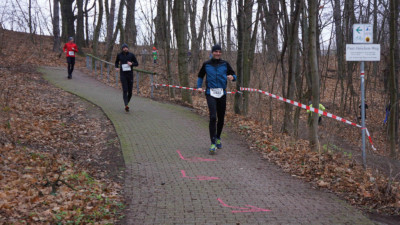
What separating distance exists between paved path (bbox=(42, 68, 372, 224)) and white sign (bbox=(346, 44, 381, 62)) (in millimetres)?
2559

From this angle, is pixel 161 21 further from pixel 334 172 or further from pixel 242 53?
pixel 334 172

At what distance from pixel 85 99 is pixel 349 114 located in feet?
58.7

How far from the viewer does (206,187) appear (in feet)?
19.4

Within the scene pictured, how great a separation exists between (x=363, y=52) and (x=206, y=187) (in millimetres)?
3990

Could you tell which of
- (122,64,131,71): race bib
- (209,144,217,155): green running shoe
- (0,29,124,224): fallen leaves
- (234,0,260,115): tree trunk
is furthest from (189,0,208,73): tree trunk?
(209,144,217,155): green running shoe

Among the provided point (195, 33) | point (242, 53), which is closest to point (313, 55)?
point (242, 53)

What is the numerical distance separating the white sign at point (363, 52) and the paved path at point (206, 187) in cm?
256

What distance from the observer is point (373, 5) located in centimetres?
2119

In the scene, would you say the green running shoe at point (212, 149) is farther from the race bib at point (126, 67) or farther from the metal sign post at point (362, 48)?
the race bib at point (126, 67)

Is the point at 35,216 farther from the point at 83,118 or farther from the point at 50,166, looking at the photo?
the point at 83,118

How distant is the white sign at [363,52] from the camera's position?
7270 mm

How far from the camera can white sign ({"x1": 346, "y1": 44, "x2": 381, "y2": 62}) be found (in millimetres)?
7270

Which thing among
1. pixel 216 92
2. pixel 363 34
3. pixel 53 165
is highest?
pixel 363 34

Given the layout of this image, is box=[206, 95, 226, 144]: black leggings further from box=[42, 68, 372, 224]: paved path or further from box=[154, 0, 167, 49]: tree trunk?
box=[154, 0, 167, 49]: tree trunk
